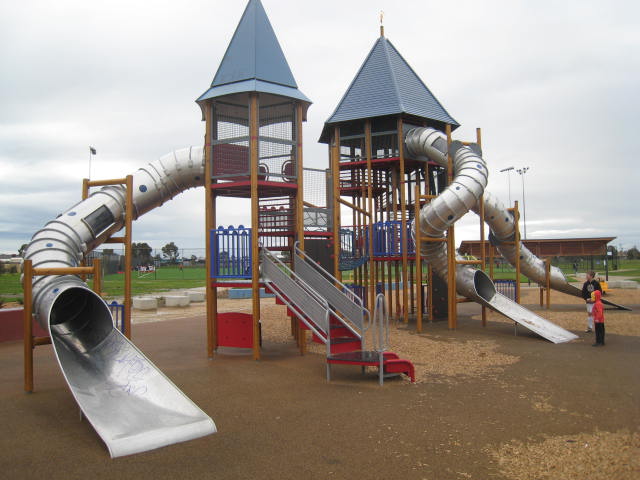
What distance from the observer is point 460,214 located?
14.0 m

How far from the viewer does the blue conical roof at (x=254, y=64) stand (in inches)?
457

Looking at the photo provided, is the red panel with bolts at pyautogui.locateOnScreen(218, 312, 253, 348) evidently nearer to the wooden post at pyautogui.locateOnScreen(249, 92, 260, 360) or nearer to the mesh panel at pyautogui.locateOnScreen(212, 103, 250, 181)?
the wooden post at pyautogui.locateOnScreen(249, 92, 260, 360)

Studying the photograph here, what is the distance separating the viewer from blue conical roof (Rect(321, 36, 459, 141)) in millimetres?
16375

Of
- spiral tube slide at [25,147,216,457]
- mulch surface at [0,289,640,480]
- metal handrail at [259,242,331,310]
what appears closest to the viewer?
mulch surface at [0,289,640,480]

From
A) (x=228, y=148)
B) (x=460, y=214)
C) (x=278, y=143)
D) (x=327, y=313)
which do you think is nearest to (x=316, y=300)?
(x=327, y=313)

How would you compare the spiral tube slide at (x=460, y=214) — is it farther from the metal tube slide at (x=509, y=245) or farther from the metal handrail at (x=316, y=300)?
the metal handrail at (x=316, y=300)

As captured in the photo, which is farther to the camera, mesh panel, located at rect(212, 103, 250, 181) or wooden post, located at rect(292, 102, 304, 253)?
wooden post, located at rect(292, 102, 304, 253)

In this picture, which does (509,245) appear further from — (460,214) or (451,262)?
(460,214)

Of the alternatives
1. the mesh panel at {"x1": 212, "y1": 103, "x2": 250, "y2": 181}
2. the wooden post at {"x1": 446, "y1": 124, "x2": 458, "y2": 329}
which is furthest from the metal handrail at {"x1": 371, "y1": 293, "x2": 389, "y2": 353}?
the wooden post at {"x1": 446, "y1": 124, "x2": 458, "y2": 329}

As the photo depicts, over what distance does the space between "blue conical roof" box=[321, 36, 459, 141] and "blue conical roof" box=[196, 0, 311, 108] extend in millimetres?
4722

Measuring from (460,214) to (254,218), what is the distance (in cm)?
630

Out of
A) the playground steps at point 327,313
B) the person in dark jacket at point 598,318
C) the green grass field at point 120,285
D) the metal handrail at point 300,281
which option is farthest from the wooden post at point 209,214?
the green grass field at point 120,285

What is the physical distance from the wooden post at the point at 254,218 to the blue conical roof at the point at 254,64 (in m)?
0.59

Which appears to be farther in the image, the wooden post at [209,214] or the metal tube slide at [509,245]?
the metal tube slide at [509,245]
